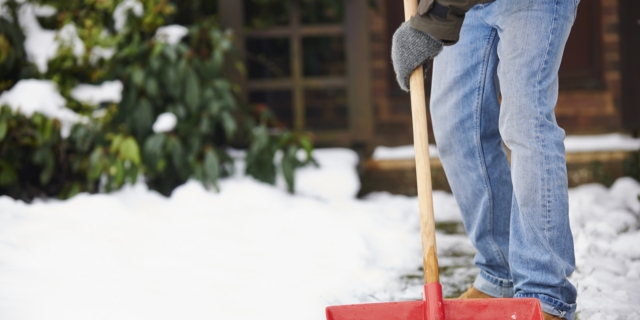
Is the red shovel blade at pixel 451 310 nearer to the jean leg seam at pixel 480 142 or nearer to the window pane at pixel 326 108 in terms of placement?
the jean leg seam at pixel 480 142

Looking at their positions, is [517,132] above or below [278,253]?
above

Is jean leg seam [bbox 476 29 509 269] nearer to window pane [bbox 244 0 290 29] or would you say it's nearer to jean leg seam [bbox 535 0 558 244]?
jean leg seam [bbox 535 0 558 244]

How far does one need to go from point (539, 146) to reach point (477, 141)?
218 millimetres

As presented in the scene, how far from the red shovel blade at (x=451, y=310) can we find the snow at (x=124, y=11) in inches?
83.3

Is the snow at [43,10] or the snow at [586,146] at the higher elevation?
the snow at [43,10]

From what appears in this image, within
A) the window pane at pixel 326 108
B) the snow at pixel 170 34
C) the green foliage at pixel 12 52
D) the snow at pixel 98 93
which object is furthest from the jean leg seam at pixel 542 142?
the window pane at pixel 326 108

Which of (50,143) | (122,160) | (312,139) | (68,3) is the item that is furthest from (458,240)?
(68,3)

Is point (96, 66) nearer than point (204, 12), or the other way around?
point (96, 66)

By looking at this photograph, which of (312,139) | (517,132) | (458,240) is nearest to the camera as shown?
(517,132)

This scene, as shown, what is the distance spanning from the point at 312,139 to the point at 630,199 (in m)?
1.56

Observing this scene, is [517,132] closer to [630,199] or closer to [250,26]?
[630,199]

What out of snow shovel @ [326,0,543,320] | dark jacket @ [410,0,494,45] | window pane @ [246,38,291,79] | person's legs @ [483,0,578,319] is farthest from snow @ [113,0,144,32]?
snow shovel @ [326,0,543,320]

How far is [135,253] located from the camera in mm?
2141

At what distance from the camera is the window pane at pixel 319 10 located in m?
3.36
